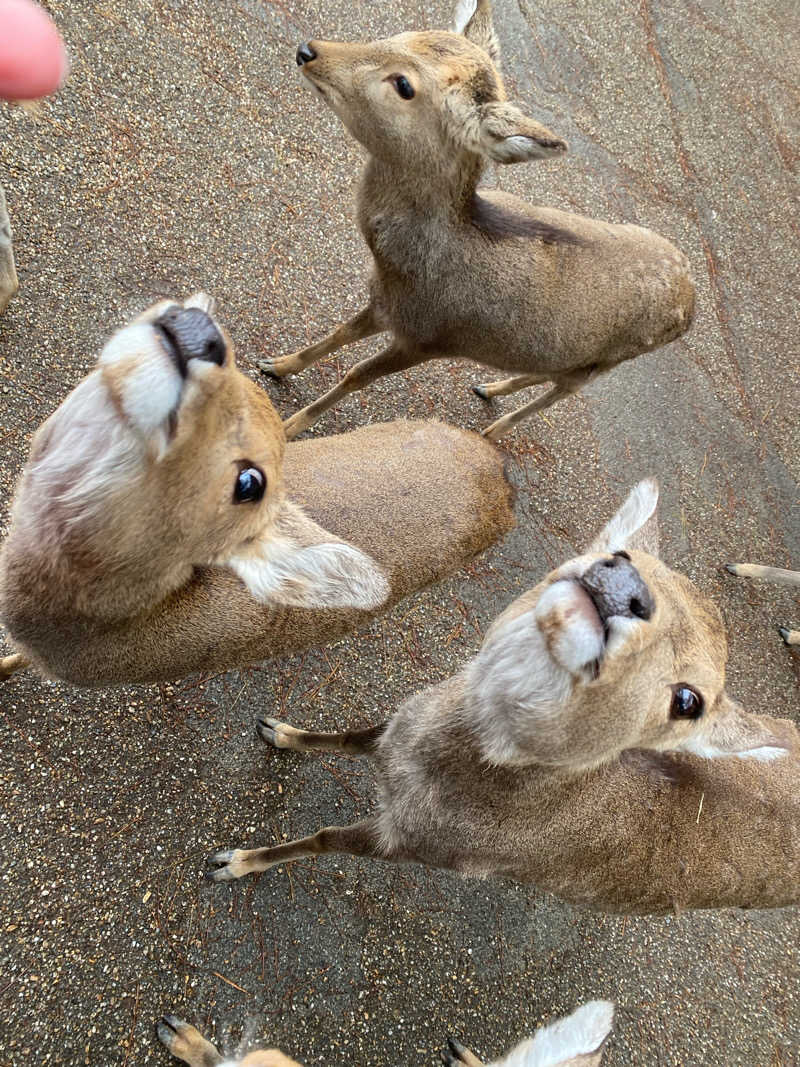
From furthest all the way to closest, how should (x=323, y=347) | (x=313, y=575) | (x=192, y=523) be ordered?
(x=323, y=347), (x=313, y=575), (x=192, y=523)

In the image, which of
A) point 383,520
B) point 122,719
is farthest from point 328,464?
point 122,719

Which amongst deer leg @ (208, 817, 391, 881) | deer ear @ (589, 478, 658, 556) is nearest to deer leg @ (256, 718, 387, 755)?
deer leg @ (208, 817, 391, 881)

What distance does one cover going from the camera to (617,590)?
2133 mm

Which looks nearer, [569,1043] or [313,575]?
[313,575]

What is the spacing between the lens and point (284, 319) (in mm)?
4660

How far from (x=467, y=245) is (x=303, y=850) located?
10.8ft

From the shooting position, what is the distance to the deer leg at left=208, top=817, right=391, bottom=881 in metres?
3.12

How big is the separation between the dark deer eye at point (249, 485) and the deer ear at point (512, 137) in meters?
2.22

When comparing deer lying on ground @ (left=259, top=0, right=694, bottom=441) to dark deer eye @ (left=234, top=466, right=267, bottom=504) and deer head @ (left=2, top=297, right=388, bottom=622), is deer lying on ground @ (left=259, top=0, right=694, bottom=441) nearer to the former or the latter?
deer head @ (left=2, top=297, right=388, bottom=622)

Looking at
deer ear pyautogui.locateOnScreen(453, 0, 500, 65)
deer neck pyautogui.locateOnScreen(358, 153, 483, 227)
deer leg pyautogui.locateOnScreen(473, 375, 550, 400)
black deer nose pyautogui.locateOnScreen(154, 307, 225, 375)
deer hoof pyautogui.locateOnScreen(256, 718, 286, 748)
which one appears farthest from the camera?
deer leg pyautogui.locateOnScreen(473, 375, 550, 400)

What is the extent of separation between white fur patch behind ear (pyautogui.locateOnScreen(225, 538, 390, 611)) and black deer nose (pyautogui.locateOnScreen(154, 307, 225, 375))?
0.75 meters

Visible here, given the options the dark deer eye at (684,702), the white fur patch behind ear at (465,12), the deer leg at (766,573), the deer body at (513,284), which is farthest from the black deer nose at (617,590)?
the deer leg at (766,573)

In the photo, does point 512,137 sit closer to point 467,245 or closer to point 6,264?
point 467,245

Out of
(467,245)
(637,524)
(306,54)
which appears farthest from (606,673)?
(306,54)
